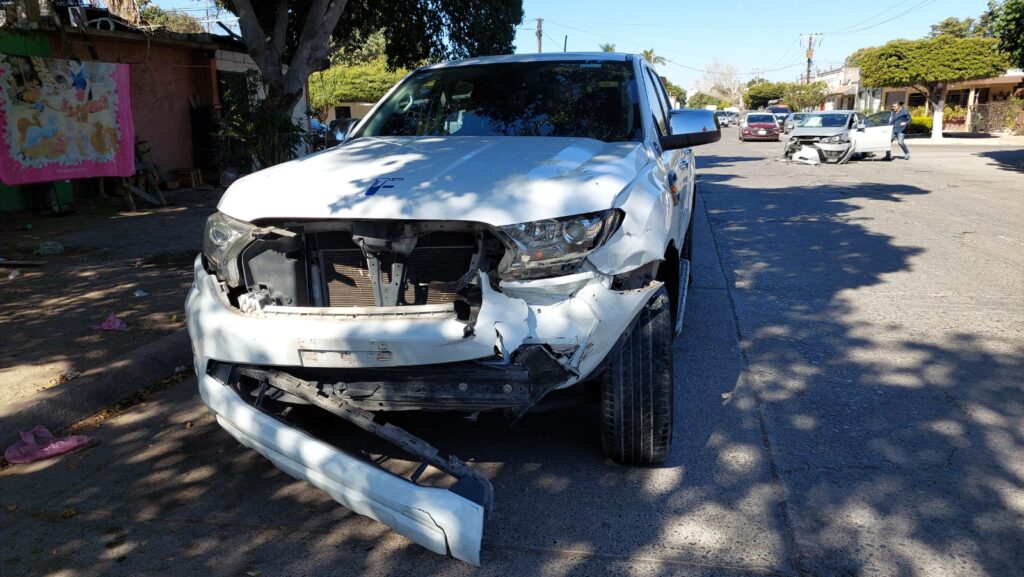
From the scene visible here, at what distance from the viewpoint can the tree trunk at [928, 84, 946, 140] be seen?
127ft

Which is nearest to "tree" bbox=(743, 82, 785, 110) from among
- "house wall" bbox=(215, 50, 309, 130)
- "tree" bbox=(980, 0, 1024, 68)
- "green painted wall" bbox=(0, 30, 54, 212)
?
"tree" bbox=(980, 0, 1024, 68)

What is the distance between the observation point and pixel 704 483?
11.6ft

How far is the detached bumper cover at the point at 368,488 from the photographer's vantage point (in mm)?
2766

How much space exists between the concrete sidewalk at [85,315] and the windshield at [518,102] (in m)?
2.18

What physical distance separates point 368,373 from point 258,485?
1033 mm

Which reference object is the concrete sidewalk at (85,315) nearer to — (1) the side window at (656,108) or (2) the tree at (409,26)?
(2) the tree at (409,26)

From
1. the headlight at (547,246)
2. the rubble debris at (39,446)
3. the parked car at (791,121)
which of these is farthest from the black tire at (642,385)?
the parked car at (791,121)

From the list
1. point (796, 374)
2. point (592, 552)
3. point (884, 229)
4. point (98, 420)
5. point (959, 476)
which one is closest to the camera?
point (592, 552)

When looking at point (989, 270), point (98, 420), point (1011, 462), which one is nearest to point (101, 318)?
point (98, 420)

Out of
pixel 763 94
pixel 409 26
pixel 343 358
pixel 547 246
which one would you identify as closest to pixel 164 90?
pixel 409 26

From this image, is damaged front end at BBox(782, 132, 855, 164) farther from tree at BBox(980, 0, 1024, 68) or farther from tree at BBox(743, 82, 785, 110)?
tree at BBox(743, 82, 785, 110)

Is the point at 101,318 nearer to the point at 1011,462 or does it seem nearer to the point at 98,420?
the point at 98,420

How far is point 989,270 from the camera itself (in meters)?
7.63

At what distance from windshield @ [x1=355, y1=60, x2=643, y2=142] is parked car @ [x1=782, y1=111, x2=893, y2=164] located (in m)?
19.6
